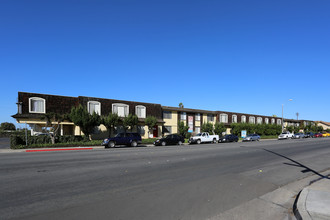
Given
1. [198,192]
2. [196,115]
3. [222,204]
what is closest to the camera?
[222,204]

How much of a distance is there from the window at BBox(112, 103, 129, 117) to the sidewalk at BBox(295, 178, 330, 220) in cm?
2795

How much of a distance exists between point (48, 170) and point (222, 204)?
7.52m

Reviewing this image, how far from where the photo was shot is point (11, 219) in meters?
4.24

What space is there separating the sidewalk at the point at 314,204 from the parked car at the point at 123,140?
19708mm

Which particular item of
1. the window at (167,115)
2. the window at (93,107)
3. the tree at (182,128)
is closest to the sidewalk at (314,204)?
the window at (93,107)

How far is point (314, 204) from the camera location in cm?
487

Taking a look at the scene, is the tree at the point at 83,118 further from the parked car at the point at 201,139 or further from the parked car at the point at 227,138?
the parked car at the point at 227,138

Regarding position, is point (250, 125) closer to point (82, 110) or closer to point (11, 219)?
point (82, 110)

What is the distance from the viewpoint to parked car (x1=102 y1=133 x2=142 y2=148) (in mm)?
22784

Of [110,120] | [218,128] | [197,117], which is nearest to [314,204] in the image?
[110,120]

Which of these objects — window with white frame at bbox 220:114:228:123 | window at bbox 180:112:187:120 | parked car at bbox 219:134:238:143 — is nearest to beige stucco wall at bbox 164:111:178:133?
window at bbox 180:112:187:120

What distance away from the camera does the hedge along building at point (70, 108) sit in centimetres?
2516

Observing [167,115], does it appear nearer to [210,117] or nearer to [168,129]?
[168,129]

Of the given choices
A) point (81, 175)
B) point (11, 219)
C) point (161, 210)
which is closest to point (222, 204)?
point (161, 210)
